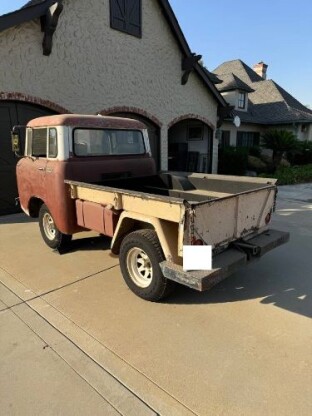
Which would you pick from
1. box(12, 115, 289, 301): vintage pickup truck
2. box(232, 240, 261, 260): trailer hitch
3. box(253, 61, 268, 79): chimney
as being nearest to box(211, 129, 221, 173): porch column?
box(12, 115, 289, 301): vintage pickup truck

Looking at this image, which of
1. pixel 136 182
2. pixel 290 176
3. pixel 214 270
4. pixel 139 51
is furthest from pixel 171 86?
pixel 214 270

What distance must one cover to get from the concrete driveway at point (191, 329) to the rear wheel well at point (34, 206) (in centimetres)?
84

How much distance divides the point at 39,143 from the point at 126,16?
735 cm

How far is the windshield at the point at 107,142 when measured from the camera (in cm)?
506

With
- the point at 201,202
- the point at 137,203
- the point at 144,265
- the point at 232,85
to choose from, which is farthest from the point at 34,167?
the point at 232,85

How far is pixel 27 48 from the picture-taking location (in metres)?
8.19

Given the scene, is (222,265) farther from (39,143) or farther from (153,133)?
(153,133)

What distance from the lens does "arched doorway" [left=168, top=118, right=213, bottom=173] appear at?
51.6 feet

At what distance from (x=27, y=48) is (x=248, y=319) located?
835 centimetres

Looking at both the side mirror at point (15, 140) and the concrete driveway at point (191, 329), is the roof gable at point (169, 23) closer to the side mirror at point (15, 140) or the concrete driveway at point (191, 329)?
the side mirror at point (15, 140)

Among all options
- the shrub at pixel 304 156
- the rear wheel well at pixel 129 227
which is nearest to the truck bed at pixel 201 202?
the rear wheel well at pixel 129 227

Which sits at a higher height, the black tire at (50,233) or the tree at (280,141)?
the tree at (280,141)

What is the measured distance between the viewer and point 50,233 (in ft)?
18.8

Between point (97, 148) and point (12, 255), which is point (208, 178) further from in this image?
point (12, 255)
